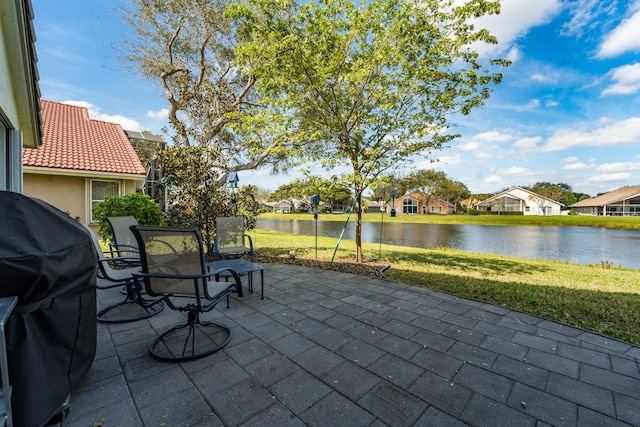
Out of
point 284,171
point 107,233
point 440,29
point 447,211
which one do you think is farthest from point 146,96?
point 447,211

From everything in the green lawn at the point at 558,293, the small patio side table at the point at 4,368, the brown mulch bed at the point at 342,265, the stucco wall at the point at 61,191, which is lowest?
the green lawn at the point at 558,293

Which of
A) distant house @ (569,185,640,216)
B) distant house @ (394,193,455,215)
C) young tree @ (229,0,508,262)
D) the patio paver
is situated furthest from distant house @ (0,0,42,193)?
distant house @ (569,185,640,216)

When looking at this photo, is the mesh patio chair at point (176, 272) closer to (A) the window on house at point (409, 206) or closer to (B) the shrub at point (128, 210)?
(B) the shrub at point (128, 210)

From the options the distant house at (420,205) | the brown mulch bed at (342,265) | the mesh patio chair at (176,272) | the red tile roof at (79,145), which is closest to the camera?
the mesh patio chair at (176,272)

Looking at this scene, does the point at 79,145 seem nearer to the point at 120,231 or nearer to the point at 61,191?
the point at 61,191

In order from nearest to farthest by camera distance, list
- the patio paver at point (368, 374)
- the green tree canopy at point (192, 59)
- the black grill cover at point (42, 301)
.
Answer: the black grill cover at point (42, 301) → the patio paver at point (368, 374) → the green tree canopy at point (192, 59)

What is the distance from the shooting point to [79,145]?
10789 millimetres

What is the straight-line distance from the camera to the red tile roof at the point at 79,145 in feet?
31.0

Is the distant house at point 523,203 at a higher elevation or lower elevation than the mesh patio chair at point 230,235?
higher

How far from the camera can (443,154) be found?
20.3 ft

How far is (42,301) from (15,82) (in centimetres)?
353

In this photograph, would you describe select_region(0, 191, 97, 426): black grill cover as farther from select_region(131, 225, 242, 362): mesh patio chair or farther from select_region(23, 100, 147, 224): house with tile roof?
select_region(23, 100, 147, 224): house with tile roof

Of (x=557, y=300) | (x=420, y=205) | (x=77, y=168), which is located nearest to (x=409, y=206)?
(x=420, y=205)

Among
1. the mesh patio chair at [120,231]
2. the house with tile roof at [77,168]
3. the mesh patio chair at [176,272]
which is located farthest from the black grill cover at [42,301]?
the house with tile roof at [77,168]
